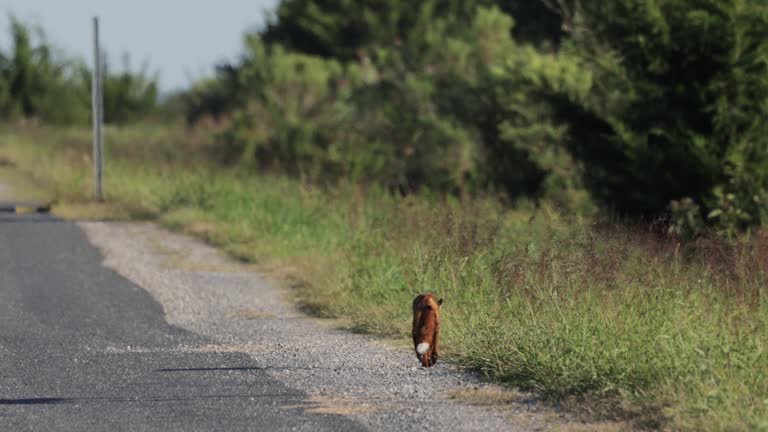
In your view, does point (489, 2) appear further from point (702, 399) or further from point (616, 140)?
point (702, 399)

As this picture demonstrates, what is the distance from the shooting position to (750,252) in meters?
11.2

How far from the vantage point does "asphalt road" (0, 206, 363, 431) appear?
743cm

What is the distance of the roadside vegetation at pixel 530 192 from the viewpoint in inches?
331

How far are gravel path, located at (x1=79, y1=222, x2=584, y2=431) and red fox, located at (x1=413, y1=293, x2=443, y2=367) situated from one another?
284 mm

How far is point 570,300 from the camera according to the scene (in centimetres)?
916

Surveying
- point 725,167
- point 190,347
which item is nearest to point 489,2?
point 725,167

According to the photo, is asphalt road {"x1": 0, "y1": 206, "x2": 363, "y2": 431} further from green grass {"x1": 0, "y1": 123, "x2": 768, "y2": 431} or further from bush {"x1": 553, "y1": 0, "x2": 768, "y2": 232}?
bush {"x1": 553, "y1": 0, "x2": 768, "y2": 232}

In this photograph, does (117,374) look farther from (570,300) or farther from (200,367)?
(570,300)

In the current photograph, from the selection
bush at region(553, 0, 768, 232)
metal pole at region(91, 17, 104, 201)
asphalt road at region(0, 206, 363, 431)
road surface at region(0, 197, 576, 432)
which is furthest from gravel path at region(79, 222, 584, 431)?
metal pole at region(91, 17, 104, 201)

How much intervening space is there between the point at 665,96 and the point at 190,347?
10350 mm

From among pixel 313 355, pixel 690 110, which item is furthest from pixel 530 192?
pixel 313 355

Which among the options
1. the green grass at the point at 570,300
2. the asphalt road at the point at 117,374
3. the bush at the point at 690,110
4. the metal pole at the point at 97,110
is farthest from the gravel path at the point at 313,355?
the metal pole at the point at 97,110

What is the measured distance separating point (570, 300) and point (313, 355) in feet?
6.26

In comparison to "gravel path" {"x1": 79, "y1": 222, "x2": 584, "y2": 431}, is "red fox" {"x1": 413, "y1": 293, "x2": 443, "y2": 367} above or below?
above
